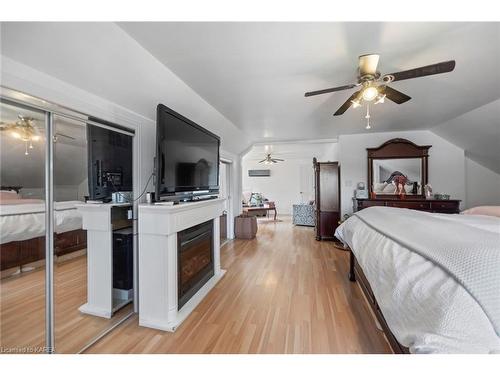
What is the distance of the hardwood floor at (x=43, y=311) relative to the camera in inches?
51.8

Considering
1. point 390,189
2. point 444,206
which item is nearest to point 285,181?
point 390,189

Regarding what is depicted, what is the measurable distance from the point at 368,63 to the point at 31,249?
2.72m

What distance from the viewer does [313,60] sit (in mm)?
1849

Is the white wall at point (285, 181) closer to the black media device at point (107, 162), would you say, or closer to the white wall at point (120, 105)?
the white wall at point (120, 105)

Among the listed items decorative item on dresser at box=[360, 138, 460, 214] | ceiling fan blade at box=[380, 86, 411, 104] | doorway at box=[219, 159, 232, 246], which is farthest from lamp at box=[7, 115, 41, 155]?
decorative item on dresser at box=[360, 138, 460, 214]

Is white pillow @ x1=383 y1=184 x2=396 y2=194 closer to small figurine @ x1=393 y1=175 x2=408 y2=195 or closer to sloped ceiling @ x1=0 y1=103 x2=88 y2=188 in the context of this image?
small figurine @ x1=393 y1=175 x2=408 y2=195

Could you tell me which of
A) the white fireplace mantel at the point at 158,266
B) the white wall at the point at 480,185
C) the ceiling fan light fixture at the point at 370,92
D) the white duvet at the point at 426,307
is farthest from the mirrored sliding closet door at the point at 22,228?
the white wall at the point at 480,185

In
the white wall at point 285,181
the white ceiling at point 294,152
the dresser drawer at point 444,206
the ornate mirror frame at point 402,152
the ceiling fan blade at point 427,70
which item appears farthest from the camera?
the white wall at point 285,181

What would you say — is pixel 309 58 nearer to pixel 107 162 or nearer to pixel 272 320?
pixel 107 162

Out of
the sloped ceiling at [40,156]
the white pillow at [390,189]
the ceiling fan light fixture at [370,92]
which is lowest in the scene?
the white pillow at [390,189]

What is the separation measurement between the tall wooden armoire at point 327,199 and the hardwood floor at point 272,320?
4.97 feet
